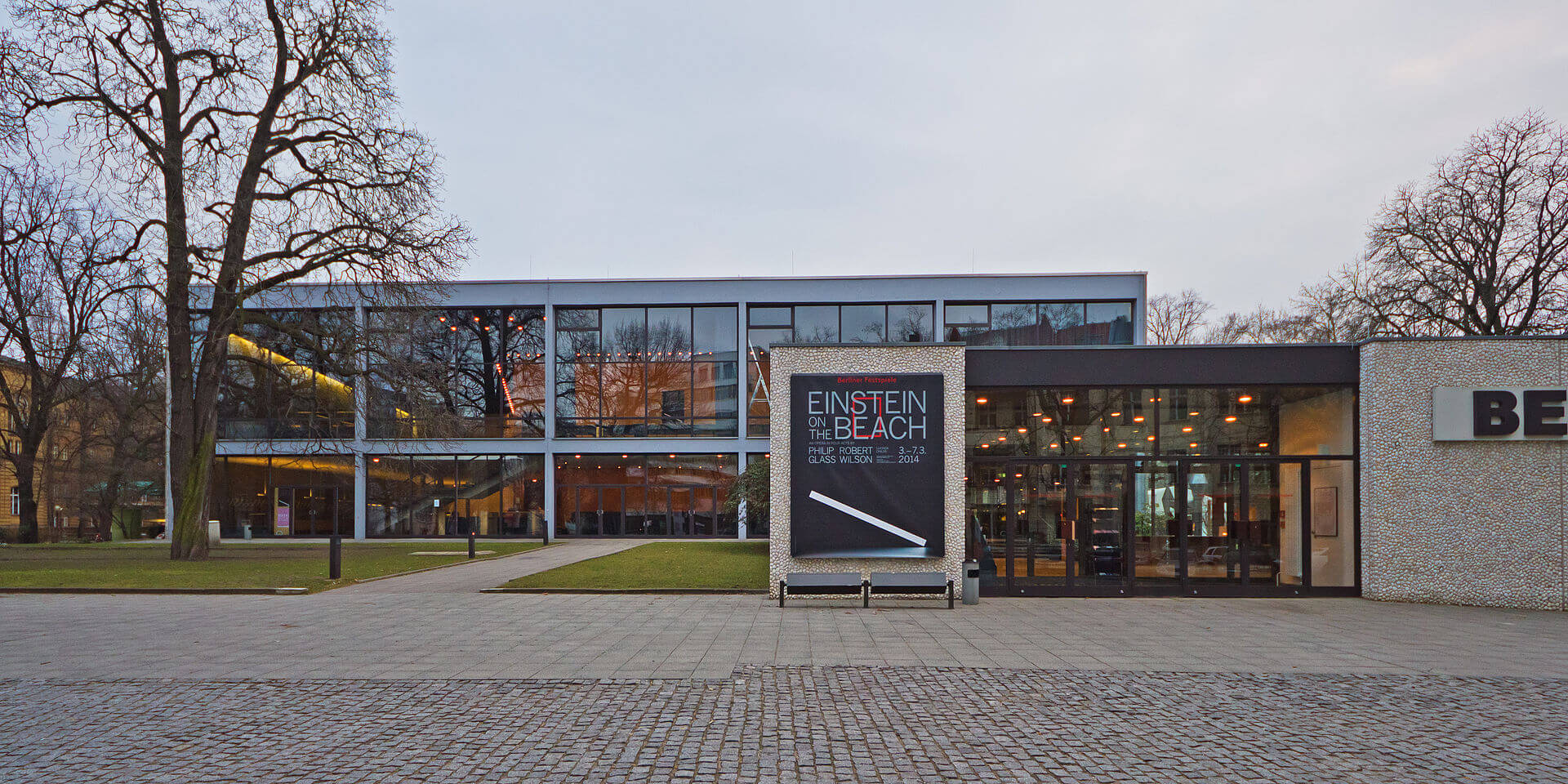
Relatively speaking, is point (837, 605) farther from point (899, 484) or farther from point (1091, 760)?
point (1091, 760)

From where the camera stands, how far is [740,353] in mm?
33781

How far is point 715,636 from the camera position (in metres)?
10.1

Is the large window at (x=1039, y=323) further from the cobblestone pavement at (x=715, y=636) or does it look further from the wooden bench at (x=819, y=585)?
the wooden bench at (x=819, y=585)

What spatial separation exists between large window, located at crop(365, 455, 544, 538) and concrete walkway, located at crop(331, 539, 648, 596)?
686 cm

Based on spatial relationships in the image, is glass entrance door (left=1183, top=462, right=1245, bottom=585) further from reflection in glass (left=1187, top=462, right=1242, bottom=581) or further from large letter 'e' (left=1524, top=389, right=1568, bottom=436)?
large letter 'e' (left=1524, top=389, right=1568, bottom=436)

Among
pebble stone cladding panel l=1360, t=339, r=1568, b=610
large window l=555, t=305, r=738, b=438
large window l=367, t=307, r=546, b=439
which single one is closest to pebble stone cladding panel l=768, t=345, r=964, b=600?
pebble stone cladding panel l=1360, t=339, r=1568, b=610

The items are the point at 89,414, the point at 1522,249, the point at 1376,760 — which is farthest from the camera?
the point at 89,414

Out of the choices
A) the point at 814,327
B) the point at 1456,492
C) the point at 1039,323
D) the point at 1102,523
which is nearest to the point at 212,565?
the point at 1102,523

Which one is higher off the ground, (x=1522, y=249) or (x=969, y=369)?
(x=1522, y=249)

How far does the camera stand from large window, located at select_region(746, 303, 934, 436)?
3306 centimetres

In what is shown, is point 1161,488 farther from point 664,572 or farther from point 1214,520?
point 664,572

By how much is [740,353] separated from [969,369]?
2001 cm

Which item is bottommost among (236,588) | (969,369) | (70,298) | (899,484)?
(236,588)

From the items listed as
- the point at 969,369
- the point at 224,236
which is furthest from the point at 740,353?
the point at 969,369
